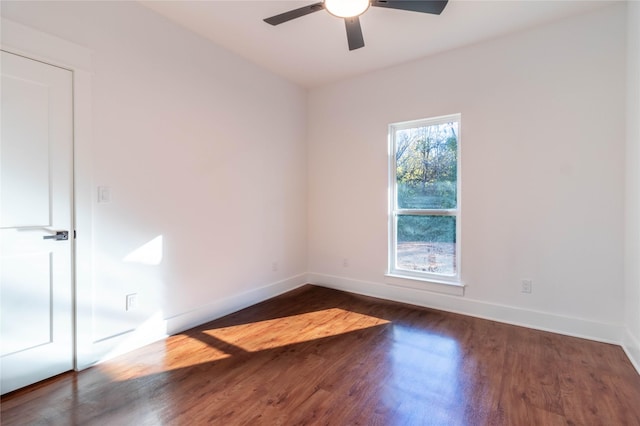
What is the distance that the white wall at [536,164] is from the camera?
257cm

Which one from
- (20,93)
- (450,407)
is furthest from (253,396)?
(20,93)

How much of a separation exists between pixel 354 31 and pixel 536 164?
6.71 feet

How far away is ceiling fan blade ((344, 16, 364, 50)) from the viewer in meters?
2.19

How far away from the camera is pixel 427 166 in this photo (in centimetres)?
350

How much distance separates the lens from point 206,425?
163cm

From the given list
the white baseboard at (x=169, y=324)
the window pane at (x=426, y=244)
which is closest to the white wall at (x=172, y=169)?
the white baseboard at (x=169, y=324)

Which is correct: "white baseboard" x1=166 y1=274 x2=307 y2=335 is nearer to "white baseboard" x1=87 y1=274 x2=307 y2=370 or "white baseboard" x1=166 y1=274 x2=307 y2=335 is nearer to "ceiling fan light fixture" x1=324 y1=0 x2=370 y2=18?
"white baseboard" x1=87 y1=274 x2=307 y2=370

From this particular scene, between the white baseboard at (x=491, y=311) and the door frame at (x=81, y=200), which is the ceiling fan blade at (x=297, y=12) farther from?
the white baseboard at (x=491, y=311)

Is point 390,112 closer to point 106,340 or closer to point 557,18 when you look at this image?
point 557,18

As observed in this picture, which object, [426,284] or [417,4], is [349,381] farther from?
[417,4]

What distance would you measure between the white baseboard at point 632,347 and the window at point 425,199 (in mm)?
1312

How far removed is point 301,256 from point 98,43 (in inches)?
123

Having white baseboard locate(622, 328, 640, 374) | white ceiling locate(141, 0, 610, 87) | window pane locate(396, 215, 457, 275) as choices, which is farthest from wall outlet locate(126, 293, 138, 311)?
white baseboard locate(622, 328, 640, 374)

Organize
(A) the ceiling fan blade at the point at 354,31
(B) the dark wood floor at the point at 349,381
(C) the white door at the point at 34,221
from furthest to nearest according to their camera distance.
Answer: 1. (A) the ceiling fan blade at the point at 354,31
2. (C) the white door at the point at 34,221
3. (B) the dark wood floor at the point at 349,381
